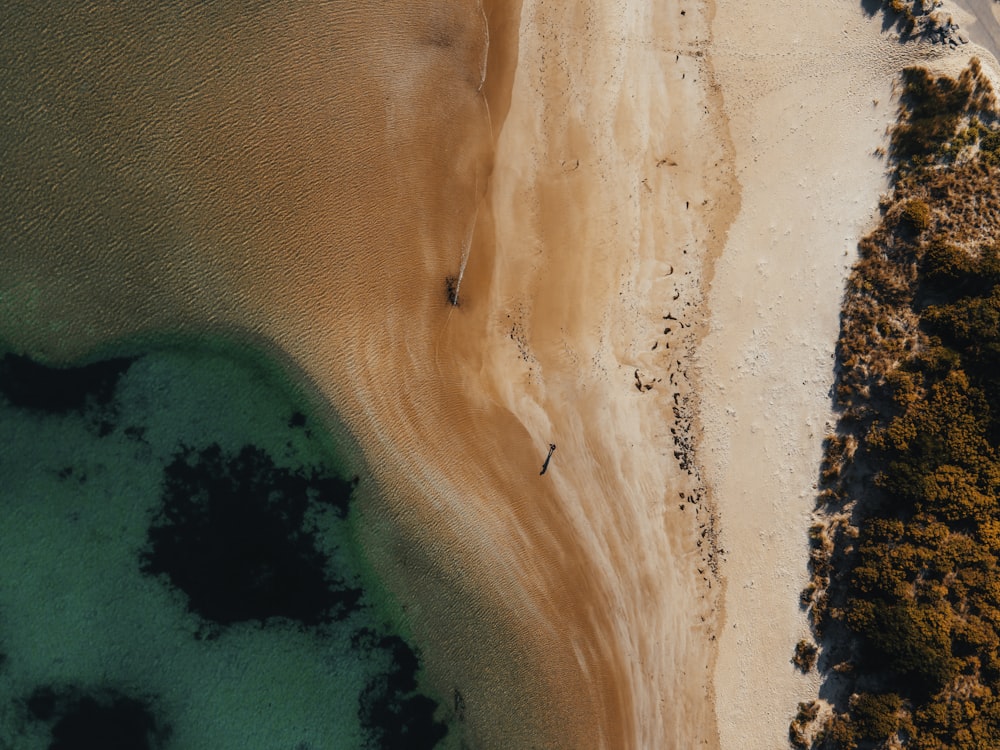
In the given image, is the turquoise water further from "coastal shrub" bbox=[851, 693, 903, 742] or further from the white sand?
"coastal shrub" bbox=[851, 693, 903, 742]

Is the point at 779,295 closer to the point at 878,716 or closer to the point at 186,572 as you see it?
the point at 878,716

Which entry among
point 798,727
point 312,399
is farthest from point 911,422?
point 312,399

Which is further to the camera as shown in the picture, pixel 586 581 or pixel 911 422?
pixel 586 581

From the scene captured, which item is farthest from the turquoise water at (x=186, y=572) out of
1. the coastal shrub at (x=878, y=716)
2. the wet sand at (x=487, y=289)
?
the coastal shrub at (x=878, y=716)

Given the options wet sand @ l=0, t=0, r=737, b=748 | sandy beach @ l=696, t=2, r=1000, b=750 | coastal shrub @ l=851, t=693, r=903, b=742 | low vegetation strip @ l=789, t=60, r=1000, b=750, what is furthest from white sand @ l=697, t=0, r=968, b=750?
coastal shrub @ l=851, t=693, r=903, b=742

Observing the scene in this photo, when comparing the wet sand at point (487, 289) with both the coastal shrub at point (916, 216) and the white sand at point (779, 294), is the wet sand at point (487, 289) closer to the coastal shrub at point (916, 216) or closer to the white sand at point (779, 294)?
the white sand at point (779, 294)

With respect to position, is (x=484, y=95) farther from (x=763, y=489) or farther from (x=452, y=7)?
(x=763, y=489)
